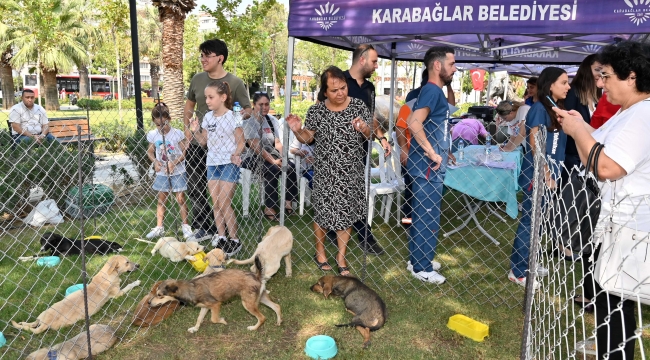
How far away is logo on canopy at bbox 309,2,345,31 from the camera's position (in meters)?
4.00

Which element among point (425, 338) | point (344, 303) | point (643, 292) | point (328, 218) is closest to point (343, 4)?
point (328, 218)

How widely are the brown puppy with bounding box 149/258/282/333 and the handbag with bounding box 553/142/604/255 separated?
1.94m

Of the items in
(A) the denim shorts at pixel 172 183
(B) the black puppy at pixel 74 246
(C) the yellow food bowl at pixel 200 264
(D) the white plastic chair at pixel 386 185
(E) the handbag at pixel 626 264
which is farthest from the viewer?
(D) the white plastic chair at pixel 386 185

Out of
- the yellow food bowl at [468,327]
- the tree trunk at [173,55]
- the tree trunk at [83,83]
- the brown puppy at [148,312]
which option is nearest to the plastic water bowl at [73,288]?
the brown puppy at [148,312]

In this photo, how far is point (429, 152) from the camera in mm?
3465

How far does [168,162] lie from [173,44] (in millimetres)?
6275

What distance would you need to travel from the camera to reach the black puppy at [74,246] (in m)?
4.41

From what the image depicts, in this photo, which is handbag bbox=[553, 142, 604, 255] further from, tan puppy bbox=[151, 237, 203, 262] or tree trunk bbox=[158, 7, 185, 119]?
tree trunk bbox=[158, 7, 185, 119]

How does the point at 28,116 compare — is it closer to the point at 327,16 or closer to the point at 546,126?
the point at 327,16

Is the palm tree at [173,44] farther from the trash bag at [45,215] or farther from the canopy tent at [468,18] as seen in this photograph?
the canopy tent at [468,18]

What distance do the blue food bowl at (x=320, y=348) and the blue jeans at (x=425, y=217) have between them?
1.23 m

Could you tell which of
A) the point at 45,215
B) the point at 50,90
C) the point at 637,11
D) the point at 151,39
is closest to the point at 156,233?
the point at 45,215

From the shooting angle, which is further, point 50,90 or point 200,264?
point 50,90

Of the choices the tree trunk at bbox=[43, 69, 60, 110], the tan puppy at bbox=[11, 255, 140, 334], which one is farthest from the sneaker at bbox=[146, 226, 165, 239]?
the tree trunk at bbox=[43, 69, 60, 110]
